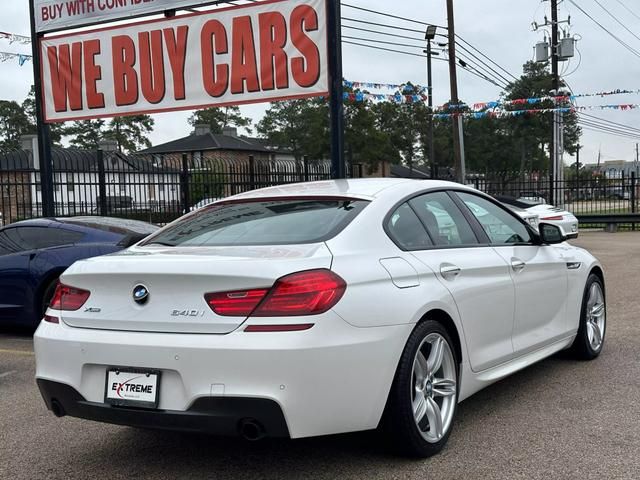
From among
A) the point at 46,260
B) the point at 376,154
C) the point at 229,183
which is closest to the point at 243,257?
the point at 46,260

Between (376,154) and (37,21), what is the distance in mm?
51965

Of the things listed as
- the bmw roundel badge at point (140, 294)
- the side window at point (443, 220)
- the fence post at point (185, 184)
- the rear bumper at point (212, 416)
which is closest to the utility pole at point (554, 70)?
the fence post at point (185, 184)

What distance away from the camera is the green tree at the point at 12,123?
9425 cm

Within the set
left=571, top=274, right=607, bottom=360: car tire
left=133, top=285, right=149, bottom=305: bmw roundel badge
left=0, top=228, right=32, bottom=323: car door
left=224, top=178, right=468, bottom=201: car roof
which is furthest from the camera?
left=0, top=228, right=32, bottom=323: car door

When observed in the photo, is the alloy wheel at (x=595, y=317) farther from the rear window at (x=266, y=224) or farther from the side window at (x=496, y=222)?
the rear window at (x=266, y=224)

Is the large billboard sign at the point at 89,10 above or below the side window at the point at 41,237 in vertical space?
above

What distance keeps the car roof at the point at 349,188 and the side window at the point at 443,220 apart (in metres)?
0.08

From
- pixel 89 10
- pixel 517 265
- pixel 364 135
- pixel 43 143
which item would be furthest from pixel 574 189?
pixel 364 135

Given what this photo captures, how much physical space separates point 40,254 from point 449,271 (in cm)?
537

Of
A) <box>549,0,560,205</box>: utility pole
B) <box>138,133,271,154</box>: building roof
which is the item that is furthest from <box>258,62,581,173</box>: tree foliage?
<box>549,0,560,205</box>: utility pole

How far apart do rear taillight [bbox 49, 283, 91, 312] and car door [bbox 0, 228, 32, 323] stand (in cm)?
435

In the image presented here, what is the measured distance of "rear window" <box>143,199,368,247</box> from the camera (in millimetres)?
3848

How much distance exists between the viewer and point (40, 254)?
26.2ft

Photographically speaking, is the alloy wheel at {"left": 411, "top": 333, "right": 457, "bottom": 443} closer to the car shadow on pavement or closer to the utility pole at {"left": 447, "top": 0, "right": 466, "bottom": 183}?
the car shadow on pavement
